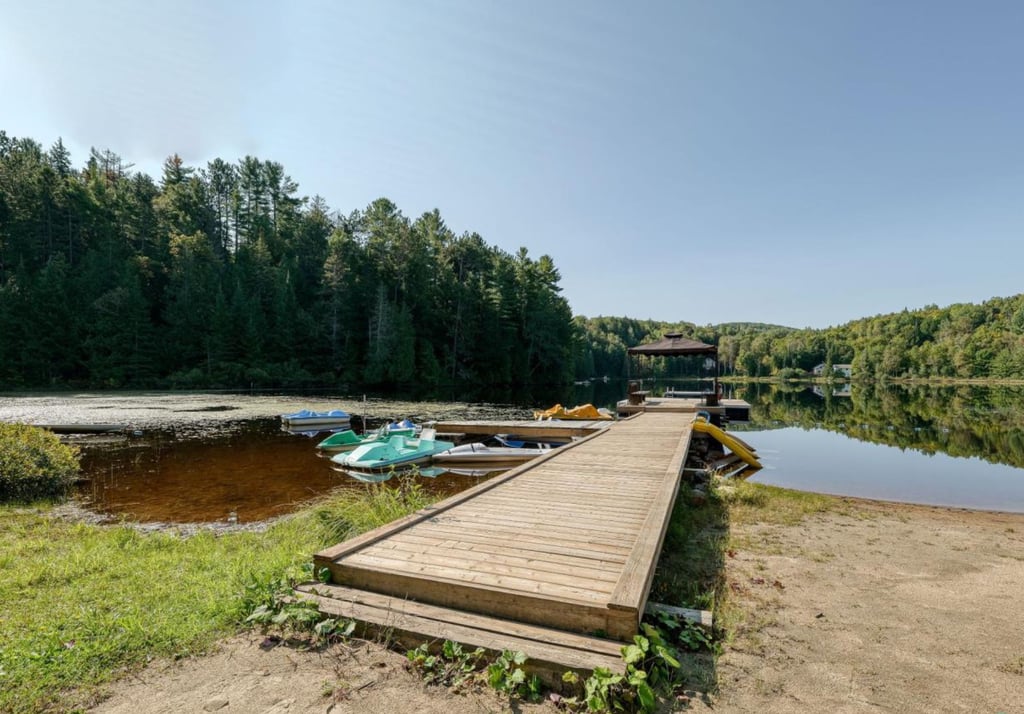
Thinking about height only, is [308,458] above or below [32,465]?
below

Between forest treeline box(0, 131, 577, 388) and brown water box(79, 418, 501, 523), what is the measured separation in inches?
1143

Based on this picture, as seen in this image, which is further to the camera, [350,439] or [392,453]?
[350,439]

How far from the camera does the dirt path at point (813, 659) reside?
2521mm

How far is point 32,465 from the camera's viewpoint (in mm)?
8570

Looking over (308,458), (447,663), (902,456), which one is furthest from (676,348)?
(447,663)

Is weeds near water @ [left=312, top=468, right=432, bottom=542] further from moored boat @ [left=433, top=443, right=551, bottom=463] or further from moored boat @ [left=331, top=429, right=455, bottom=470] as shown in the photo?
moored boat @ [left=433, top=443, right=551, bottom=463]

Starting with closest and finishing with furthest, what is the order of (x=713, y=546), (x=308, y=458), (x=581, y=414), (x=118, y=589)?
(x=118, y=589)
(x=713, y=546)
(x=308, y=458)
(x=581, y=414)

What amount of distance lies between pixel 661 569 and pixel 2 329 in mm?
50407

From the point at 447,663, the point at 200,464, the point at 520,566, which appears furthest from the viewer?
the point at 200,464

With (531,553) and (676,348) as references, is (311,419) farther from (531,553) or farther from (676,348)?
(531,553)

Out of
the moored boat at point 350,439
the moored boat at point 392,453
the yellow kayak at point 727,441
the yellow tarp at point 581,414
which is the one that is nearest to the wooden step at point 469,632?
the moored boat at point 392,453

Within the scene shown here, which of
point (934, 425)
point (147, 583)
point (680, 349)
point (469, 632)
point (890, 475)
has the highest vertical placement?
point (680, 349)

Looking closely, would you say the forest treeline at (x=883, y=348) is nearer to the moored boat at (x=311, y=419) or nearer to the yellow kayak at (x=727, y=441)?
the moored boat at (x=311, y=419)

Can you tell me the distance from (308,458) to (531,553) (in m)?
10.7
